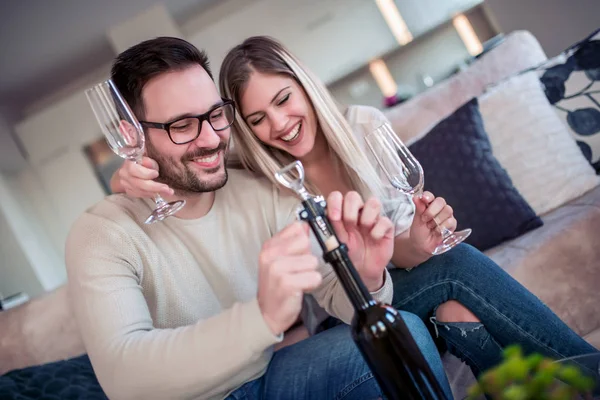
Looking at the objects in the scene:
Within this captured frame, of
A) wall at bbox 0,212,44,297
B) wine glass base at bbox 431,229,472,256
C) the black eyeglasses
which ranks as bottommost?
wine glass base at bbox 431,229,472,256

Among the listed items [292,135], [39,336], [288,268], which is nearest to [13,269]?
[39,336]

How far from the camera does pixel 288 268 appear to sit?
0.76 metres

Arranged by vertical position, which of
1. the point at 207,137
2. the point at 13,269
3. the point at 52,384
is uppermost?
the point at 13,269

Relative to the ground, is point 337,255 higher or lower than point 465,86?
lower

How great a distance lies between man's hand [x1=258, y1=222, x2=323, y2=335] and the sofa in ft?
2.57

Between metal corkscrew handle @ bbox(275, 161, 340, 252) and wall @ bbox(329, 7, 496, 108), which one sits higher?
wall @ bbox(329, 7, 496, 108)

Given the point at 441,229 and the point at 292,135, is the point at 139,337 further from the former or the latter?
the point at 292,135

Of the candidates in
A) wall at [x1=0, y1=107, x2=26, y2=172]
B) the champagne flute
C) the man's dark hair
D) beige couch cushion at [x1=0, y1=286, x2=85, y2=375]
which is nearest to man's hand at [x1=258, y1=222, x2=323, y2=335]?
the champagne flute

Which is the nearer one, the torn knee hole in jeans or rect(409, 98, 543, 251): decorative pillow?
the torn knee hole in jeans

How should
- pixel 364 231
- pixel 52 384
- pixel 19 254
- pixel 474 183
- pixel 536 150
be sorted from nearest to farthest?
pixel 364 231, pixel 52 384, pixel 474 183, pixel 536 150, pixel 19 254

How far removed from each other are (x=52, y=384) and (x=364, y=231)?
1130mm

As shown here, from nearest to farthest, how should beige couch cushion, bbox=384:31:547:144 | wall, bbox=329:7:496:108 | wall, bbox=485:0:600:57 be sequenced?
1. beige couch cushion, bbox=384:31:547:144
2. wall, bbox=485:0:600:57
3. wall, bbox=329:7:496:108

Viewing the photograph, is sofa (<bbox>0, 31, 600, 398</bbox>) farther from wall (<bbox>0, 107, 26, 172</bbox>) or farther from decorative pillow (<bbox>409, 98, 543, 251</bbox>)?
wall (<bbox>0, 107, 26, 172</bbox>)

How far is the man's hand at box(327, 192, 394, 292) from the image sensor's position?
2.85 feet
